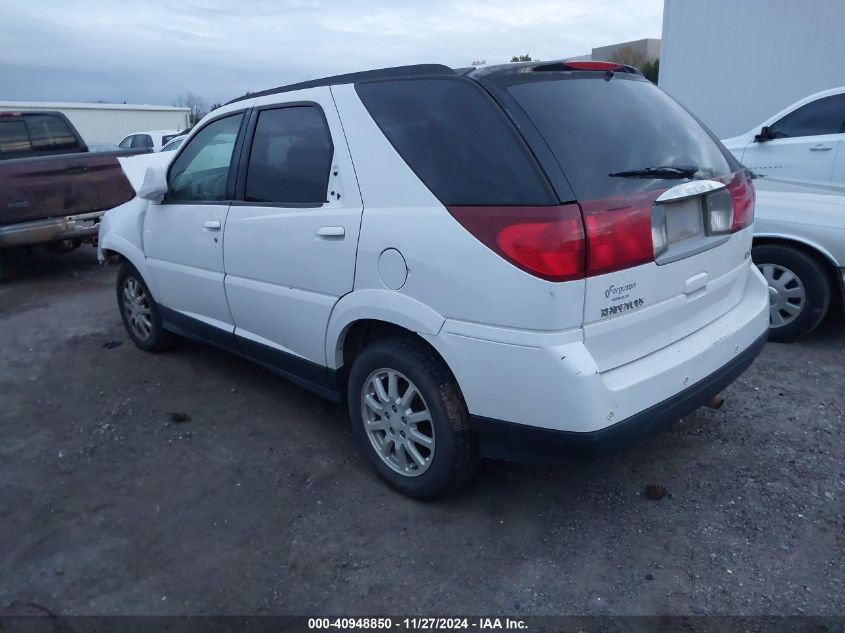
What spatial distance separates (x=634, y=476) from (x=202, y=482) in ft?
7.07

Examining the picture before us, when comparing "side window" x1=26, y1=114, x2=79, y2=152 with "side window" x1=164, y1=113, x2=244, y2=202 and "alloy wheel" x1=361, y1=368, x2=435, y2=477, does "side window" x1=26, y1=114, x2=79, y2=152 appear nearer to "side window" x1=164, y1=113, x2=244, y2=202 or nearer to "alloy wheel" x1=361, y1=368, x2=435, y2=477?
"side window" x1=164, y1=113, x2=244, y2=202

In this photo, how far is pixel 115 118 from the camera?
3700cm

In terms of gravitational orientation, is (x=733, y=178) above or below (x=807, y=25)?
below

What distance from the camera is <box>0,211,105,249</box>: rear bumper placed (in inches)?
298

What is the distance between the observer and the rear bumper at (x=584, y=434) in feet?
8.63

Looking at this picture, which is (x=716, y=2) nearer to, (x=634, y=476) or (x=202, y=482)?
(x=634, y=476)

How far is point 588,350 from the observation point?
2.60m

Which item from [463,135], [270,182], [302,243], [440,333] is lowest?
[440,333]

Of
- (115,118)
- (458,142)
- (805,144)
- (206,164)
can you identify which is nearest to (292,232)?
(458,142)

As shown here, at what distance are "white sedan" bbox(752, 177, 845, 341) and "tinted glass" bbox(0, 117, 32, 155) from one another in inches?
335

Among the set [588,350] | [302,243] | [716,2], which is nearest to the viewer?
[588,350]

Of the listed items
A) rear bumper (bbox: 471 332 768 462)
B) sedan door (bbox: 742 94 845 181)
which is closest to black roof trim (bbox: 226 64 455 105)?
rear bumper (bbox: 471 332 768 462)

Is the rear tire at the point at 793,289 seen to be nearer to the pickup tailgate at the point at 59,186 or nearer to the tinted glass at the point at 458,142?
the tinted glass at the point at 458,142

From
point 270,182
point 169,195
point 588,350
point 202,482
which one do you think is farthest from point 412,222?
point 169,195
